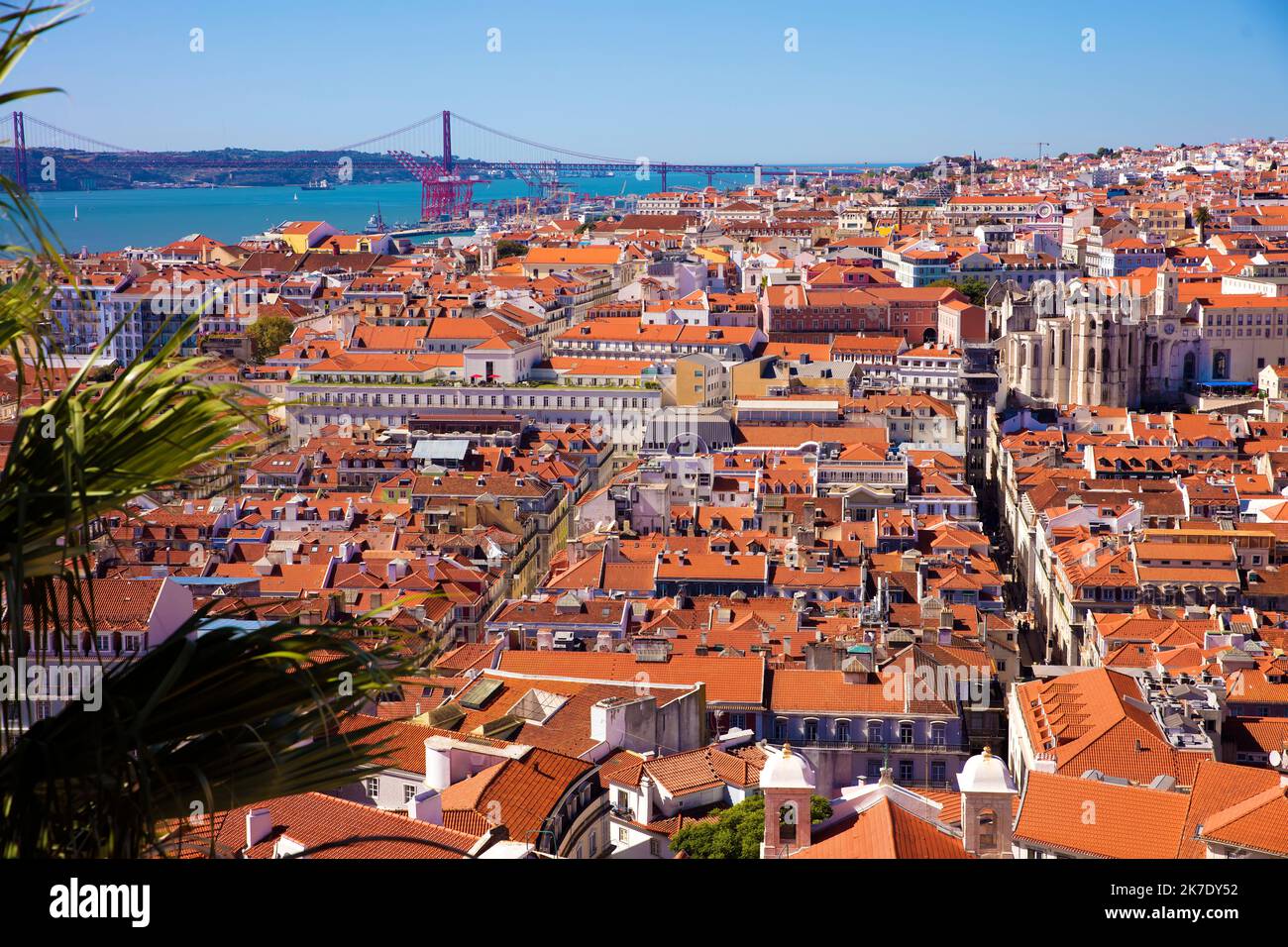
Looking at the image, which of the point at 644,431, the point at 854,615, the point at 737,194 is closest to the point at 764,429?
the point at 644,431

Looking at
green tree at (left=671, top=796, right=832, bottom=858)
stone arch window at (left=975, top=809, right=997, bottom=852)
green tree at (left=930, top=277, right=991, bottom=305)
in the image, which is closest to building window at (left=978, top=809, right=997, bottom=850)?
stone arch window at (left=975, top=809, right=997, bottom=852)

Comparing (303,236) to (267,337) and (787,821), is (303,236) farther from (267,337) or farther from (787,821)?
(787,821)

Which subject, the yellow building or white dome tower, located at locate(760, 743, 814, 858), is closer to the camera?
white dome tower, located at locate(760, 743, 814, 858)

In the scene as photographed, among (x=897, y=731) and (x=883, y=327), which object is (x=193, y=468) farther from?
(x=883, y=327)

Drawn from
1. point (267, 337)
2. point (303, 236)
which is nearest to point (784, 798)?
point (267, 337)

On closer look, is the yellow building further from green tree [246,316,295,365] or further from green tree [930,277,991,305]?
green tree [930,277,991,305]
